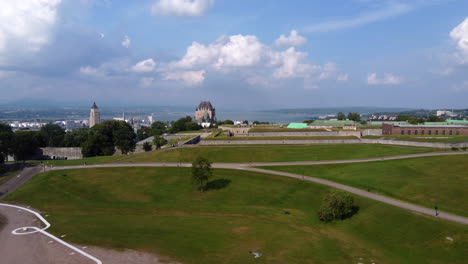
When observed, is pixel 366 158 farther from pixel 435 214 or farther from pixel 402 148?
pixel 435 214

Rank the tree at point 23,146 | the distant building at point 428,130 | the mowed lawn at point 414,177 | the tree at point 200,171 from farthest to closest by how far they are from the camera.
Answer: the distant building at point 428,130, the tree at point 23,146, the tree at point 200,171, the mowed lawn at point 414,177

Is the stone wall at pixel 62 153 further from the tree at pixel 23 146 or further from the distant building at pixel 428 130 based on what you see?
the distant building at pixel 428 130

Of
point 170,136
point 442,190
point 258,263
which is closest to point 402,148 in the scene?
point 442,190

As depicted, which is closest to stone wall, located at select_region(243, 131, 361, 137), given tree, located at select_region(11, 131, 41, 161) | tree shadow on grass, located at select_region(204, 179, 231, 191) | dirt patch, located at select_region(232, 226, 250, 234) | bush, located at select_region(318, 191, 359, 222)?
tree shadow on grass, located at select_region(204, 179, 231, 191)

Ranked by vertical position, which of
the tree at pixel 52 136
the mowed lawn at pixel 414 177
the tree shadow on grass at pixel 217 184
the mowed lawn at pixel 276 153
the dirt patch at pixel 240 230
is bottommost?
the dirt patch at pixel 240 230

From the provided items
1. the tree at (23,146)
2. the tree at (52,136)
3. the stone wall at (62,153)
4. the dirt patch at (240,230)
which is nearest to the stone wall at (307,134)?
the stone wall at (62,153)

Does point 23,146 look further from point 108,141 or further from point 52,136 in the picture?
point 52,136
